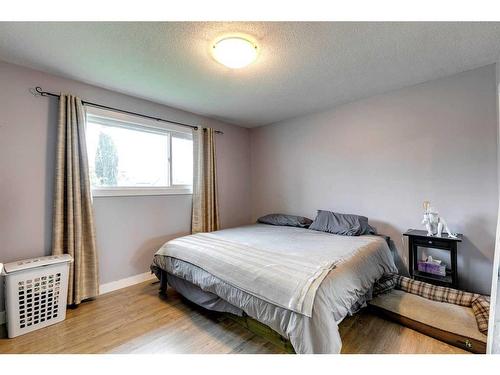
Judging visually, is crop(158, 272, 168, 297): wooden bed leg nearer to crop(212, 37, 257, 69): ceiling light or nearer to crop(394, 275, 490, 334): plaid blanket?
crop(212, 37, 257, 69): ceiling light

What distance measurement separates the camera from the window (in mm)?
2541

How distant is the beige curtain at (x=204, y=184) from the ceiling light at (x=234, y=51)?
166 centimetres

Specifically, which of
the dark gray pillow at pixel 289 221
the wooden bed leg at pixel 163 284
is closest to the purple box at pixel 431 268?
the dark gray pillow at pixel 289 221

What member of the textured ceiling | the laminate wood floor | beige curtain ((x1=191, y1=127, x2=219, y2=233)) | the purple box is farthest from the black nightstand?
beige curtain ((x1=191, y1=127, x2=219, y2=233))

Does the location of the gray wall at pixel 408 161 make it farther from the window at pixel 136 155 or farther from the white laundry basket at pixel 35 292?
the white laundry basket at pixel 35 292

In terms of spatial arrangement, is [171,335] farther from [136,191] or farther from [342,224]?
[342,224]

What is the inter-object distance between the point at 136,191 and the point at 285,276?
→ 218 cm

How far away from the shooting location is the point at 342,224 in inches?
107

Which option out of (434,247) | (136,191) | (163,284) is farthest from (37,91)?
(434,247)

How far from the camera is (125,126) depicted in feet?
9.04

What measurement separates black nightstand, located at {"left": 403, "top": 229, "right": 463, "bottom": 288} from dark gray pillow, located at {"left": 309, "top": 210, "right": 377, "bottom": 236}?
1.40 feet

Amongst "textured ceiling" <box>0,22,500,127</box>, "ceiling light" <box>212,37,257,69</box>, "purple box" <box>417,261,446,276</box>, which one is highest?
"textured ceiling" <box>0,22,500,127</box>
